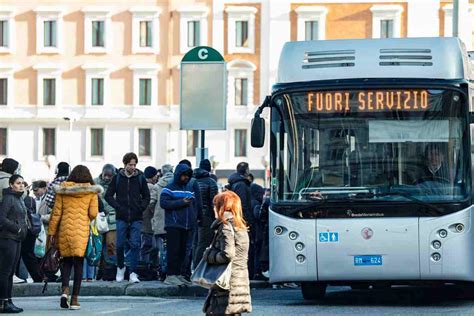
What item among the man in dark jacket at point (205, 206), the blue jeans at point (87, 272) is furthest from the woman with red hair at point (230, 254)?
the blue jeans at point (87, 272)

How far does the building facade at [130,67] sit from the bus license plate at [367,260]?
69.6m

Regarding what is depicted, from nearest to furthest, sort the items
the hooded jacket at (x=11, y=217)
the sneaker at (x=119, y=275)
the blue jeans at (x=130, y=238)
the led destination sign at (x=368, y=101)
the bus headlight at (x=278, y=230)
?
Result: the hooded jacket at (x=11, y=217) → the led destination sign at (x=368, y=101) → the bus headlight at (x=278, y=230) → the blue jeans at (x=130, y=238) → the sneaker at (x=119, y=275)

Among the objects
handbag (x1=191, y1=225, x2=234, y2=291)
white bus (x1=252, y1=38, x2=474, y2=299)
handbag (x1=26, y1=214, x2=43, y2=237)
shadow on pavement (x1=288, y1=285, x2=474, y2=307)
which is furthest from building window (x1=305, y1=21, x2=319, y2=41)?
handbag (x1=191, y1=225, x2=234, y2=291)

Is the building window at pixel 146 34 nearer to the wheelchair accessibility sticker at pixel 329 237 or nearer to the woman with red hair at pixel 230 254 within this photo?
the wheelchair accessibility sticker at pixel 329 237

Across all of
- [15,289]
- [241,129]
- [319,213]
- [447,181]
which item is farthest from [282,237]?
[241,129]

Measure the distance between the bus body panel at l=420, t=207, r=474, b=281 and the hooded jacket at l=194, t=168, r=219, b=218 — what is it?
15.0 ft

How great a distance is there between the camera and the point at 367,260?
1922 centimetres

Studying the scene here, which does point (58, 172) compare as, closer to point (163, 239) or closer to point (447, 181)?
point (163, 239)

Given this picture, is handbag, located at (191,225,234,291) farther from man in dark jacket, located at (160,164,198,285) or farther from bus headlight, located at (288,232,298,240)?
man in dark jacket, located at (160,164,198,285)

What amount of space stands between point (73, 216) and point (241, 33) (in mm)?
71963

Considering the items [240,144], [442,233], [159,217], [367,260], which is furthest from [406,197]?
[240,144]

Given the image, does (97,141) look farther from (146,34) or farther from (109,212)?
(109,212)

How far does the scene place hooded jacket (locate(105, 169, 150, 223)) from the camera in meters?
22.0

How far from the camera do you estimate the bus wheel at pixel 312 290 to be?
816 inches
